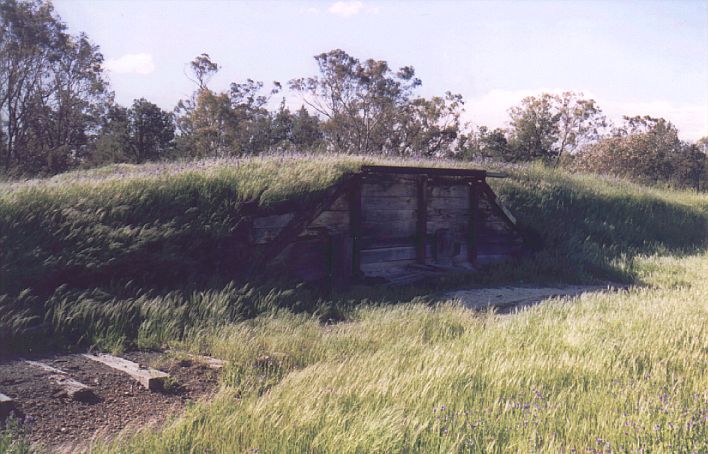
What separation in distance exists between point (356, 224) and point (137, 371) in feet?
18.5

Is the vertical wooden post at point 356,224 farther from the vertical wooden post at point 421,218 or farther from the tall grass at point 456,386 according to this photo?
the tall grass at point 456,386

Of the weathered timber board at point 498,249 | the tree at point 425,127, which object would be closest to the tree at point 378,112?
the tree at point 425,127

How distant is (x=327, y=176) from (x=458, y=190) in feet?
9.85

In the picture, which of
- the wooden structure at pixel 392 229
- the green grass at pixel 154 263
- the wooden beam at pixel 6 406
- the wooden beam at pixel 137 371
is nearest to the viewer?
the wooden beam at pixel 6 406

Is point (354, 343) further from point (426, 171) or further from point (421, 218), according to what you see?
point (426, 171)

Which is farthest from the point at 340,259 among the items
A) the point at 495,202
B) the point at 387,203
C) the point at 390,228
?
the point at 495,202

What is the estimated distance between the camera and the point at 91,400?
4332 millimetres

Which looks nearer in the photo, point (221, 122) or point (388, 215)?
point (388, 215)

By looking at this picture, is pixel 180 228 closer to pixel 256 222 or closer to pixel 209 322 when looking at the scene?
pixel 256 222

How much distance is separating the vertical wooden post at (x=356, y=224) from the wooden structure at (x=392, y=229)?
0.02m

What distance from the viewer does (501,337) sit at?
598 centimetres

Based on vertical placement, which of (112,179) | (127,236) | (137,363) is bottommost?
(137,363)

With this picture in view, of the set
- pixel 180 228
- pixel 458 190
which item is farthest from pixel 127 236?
pixel 458 190

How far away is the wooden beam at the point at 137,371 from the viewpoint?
184 inches
